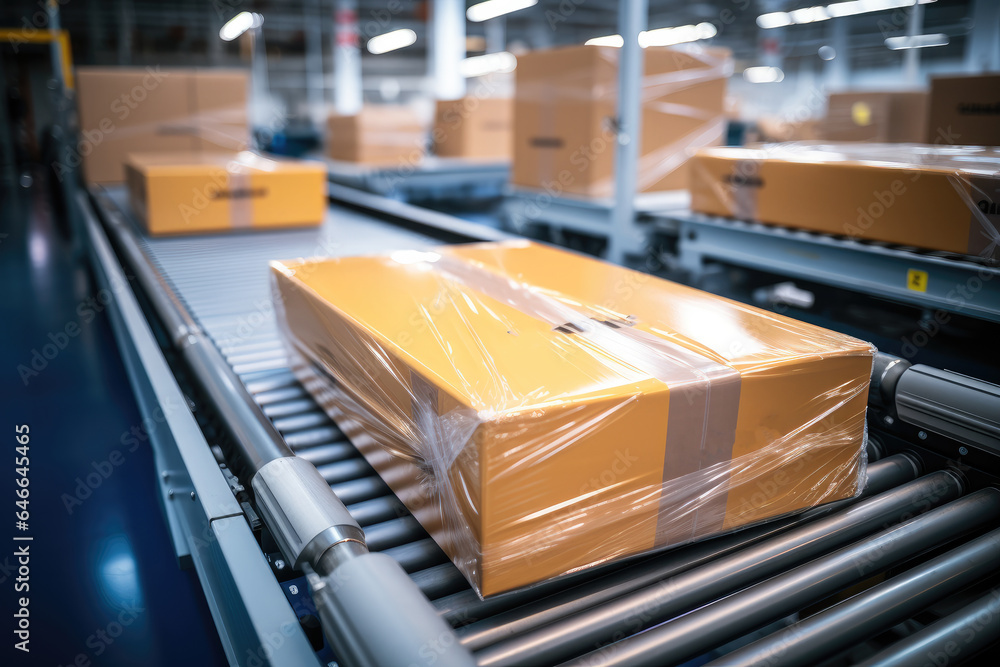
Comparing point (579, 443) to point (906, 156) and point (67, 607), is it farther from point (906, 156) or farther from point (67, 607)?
point (906, 156)

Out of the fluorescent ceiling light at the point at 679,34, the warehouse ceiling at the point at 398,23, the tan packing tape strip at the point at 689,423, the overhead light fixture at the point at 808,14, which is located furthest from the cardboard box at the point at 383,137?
the fluorescent ceiling light at the point at 679,34

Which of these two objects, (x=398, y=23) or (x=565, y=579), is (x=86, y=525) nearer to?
(x=565, y=579)

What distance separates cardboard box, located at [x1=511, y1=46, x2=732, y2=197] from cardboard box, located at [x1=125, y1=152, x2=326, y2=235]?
4.60ft

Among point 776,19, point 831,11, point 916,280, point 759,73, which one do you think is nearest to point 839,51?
point 776,19

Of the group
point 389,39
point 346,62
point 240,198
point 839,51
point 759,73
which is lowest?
point 240,198

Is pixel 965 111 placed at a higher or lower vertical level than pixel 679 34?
lower

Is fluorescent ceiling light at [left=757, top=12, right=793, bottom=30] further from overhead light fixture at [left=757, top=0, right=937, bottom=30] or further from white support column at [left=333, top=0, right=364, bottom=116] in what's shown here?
white support column at [left=333, top=0, right=364, bottom=116]

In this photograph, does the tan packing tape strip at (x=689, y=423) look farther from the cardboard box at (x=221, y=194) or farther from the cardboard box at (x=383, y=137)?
the cardboard box at (x=383, y=137)

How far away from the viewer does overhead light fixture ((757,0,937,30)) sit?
32.3 ft

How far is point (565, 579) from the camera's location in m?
1.08

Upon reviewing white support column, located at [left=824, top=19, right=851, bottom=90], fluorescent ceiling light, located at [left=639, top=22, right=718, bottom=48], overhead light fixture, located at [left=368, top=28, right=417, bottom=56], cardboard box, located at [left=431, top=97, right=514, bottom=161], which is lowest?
cardboard box, located at [left=431, top=97, right=514, bottom=161]

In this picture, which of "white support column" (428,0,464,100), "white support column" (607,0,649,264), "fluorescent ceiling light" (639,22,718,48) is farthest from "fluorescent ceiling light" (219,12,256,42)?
"fluorescent ceiling light" (639,22,718,48)

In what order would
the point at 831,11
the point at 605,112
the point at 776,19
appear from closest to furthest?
the point at 605,112
the point at 831,11
the point at 776,19

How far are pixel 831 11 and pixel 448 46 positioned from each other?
20.9ft
